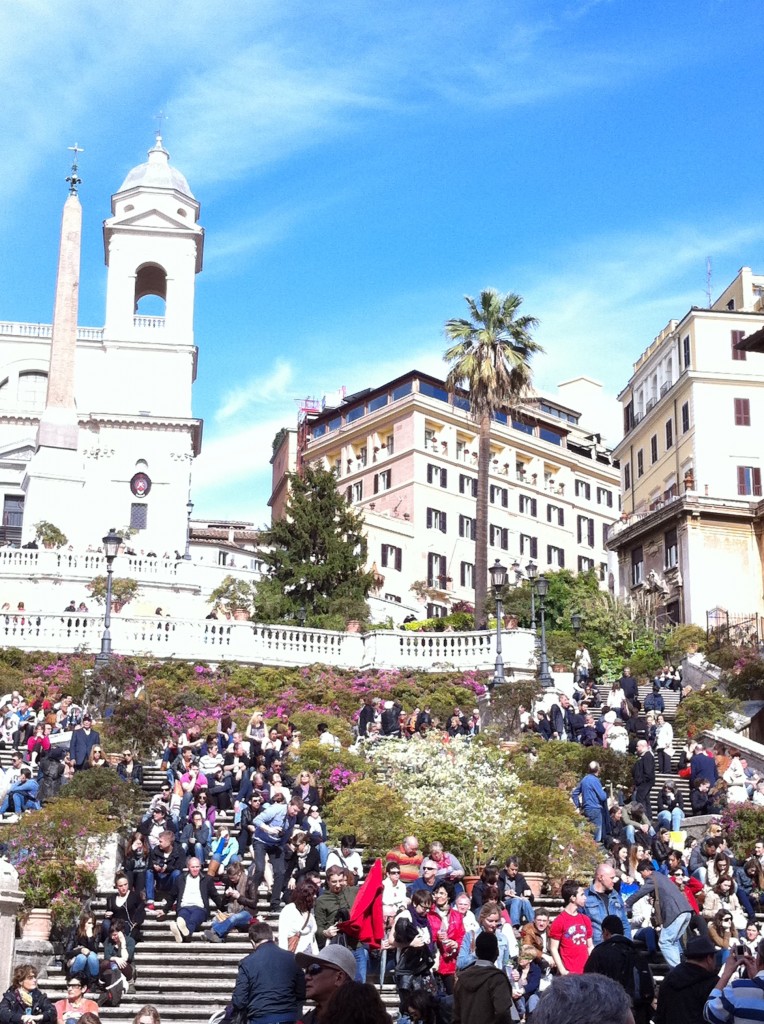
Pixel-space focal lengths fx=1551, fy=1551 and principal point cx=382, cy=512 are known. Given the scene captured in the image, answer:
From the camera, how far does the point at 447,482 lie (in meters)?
87.1

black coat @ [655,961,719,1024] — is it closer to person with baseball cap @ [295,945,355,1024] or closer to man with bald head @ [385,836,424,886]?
person with baseball cap @ [295,945,355,1024]

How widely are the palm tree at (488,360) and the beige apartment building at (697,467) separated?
22.5 ft

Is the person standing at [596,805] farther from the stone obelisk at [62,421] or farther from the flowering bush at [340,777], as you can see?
the stone obelisk at [62,421]

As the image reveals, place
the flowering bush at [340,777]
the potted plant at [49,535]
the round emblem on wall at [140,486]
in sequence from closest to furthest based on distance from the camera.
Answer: the flowering bush at [340,777] < the potted plant at [49,535] < the round emblem on wall at [140,486]

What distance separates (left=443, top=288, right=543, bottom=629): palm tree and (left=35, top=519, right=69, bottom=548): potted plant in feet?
55.5

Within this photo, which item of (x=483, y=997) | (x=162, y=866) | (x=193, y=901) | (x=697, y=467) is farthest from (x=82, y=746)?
(x=697, y=467)

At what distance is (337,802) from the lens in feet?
81.3

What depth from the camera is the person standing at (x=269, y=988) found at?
36.4 ft

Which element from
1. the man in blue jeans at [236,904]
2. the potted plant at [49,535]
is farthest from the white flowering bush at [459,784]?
the potted plant at [49,535]

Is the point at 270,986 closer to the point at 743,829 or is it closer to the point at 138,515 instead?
the point at 743,829

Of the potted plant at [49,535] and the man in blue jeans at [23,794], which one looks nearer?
the man in blue jeans at [23,794]

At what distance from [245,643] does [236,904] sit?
20.3 m

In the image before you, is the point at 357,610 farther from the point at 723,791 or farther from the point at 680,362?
the point at 723,791

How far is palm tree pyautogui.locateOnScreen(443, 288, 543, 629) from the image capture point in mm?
51094
